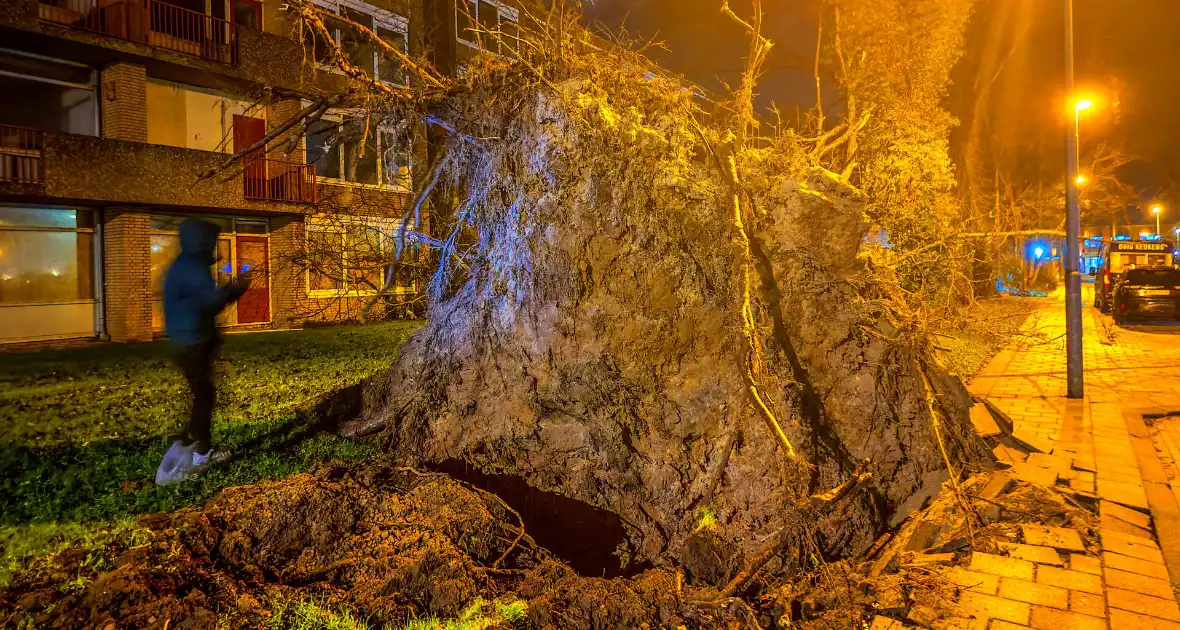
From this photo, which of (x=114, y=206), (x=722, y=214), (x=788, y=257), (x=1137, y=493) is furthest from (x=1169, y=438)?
(x=114, y=206)

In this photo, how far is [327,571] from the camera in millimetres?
3512

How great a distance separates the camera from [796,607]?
11.6 feet

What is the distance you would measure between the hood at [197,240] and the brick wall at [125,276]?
42.4 ft

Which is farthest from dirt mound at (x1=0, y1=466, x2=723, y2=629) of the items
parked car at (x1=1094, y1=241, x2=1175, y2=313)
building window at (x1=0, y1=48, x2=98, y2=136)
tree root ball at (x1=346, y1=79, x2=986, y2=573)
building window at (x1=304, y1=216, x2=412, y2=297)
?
parked car at (x1=1094, y1=241, x2=1175, y2=313)

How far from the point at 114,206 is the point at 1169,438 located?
19457 millimetres

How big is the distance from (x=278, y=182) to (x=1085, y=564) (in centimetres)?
1851

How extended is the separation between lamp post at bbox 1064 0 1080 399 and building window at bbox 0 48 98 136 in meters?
19.1

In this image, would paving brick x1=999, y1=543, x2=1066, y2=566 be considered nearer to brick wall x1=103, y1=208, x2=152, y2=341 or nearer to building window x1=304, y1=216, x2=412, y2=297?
building window x1=304, y1=216, x2=412, y2=297

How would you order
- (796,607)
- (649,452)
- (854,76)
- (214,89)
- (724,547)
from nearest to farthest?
(796,607)
(724,547)
(649,452)
(854,76)
(214,89)

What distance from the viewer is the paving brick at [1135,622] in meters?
3.38

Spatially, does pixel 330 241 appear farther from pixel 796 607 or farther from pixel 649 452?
pixel 796 607

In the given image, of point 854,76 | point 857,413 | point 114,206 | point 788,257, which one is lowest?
point 857,413

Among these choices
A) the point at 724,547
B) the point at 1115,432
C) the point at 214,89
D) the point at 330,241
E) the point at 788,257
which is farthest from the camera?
the point at 214,89

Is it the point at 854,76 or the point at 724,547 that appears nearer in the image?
the point at 724,547
